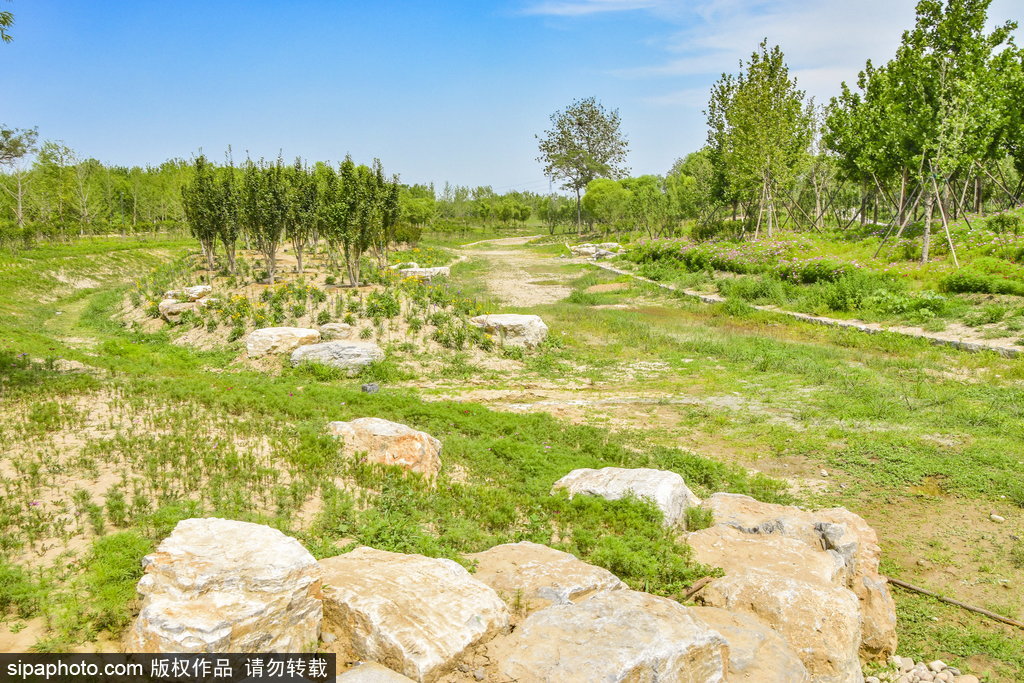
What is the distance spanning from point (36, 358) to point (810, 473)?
14.6 meters

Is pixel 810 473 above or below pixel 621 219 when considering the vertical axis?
below

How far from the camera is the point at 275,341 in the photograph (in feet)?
50.6

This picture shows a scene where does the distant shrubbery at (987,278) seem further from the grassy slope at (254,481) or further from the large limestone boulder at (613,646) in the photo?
the large limestone boulder at (613,646)

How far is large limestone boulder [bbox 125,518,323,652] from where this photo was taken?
394 cm

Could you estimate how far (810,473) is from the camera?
9.11 metres

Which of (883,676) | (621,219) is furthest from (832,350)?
(621,219)

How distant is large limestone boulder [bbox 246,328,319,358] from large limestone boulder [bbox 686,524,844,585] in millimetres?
11555

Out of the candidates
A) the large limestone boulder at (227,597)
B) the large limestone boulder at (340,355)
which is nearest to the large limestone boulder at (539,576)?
the large limestone boulder at (227,597)

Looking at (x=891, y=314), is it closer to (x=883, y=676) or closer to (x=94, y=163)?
(x=883, y=676)

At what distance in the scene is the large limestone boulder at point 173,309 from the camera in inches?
744

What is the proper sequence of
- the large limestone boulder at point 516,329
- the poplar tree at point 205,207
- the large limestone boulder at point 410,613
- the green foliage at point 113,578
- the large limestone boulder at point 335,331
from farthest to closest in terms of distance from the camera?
1. the poplar tree at point 205,207
2. the large limestone boulder at point 516,329
3. the large limestone boulder at point 335,331
4. the green foliage at point 113,578
5. the large limestone boulder at point 410,613

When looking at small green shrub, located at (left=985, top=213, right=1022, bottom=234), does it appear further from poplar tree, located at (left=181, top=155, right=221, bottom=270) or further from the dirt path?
poplar tree, located at (left=181, top=155, right=221, bottom=270)

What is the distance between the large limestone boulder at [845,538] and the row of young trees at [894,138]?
66.3 feet

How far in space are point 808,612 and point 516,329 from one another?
11959 mm
